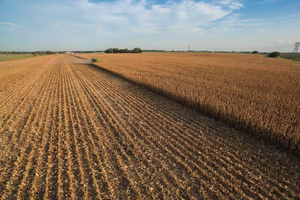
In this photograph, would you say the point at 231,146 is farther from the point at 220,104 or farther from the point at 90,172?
the point at 90,172

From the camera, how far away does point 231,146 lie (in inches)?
197

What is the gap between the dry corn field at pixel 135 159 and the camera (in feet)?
11.4

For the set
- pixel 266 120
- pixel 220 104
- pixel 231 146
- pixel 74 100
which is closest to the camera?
pixel 231 146

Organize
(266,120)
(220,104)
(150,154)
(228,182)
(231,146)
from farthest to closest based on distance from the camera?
1. (220,104)
2. (266,120)
3. (231,146)
4. (150,154)
5. (228,182)

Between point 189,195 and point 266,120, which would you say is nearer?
point 189,195

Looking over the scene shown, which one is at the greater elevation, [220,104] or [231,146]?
[220,104]

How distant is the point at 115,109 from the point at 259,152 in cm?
612

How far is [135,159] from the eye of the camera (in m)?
4.45

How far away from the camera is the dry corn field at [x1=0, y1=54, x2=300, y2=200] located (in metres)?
3.48

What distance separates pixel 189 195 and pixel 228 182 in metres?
1.01

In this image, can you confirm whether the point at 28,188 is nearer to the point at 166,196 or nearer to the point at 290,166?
Result: the point at 166,196

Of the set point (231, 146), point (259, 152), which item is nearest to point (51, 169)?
point (231, 146)

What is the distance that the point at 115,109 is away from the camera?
8133 millimetres

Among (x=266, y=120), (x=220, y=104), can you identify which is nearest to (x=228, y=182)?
(x=266, y=120)
